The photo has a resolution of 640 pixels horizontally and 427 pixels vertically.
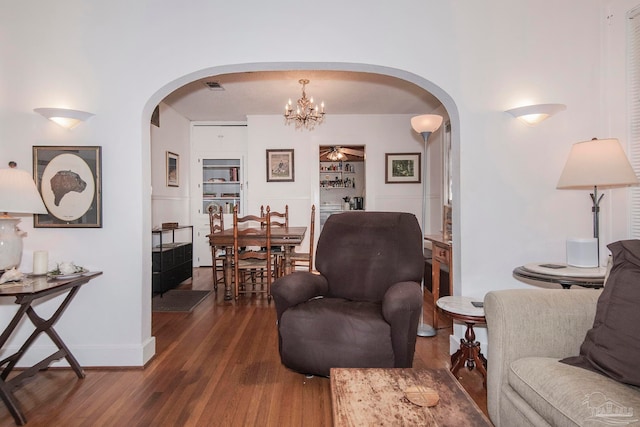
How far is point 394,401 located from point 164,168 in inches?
199

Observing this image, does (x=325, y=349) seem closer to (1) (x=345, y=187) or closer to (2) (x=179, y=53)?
(2) (x=179, y=53)

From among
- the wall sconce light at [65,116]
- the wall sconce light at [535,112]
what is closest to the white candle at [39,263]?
the wall sconce light at [65,116]

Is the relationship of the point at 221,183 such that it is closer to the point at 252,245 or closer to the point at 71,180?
the point at 252,245

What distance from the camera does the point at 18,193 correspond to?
2086 mm

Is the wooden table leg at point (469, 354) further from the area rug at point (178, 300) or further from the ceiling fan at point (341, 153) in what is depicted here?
the ceiling fan at point (341, 153)

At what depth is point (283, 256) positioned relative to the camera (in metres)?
4.49

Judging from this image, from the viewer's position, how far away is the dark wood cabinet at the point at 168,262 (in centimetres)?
434

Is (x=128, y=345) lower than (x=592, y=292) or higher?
lower

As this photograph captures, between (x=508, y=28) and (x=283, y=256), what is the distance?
3226 millimetres

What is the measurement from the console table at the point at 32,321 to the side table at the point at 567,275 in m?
2.77

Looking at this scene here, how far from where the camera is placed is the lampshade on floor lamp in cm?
205

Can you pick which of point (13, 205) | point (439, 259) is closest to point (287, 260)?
point (439, 259)

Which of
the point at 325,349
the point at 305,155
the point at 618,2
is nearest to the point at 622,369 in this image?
the point at 325,349

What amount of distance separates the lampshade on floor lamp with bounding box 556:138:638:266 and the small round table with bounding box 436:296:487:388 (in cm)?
97
